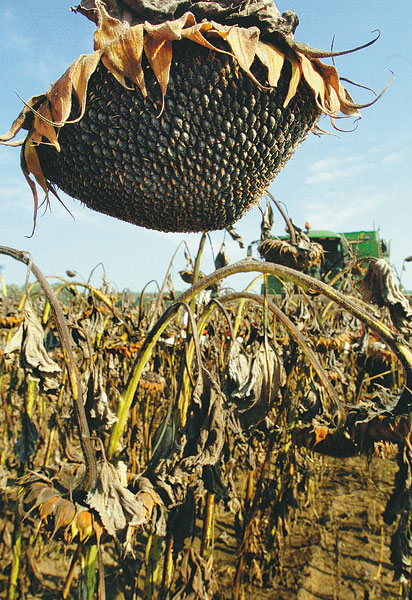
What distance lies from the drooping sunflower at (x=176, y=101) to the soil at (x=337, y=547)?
8.71 ft

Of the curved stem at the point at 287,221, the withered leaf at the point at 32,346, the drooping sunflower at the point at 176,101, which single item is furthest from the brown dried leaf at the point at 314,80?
the curved stem at the point at 287,221

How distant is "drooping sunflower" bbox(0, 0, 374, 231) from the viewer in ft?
1.95

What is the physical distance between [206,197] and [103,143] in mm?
173

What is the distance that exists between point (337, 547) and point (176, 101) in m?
4.01

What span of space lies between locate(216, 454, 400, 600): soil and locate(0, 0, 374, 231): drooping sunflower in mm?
2655

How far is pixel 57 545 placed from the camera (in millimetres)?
3705

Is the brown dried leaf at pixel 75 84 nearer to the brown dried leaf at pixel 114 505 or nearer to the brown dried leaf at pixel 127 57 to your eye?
the brown dried leaf at pixel 127 57

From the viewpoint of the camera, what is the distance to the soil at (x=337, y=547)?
3.27 m

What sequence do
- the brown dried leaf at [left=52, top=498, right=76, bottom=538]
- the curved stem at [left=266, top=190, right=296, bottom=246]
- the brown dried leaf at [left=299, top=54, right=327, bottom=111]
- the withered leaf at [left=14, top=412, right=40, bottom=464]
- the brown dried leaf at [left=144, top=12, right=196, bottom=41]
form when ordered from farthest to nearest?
the curved stem at [left=266, top=190, right=296, bottom=246] → the withered leaf at [left=14, top=412, right=40, bottom=464] → the brown dried leaf at [left=52, top=498, right=76, bottom=538] → the brown dried leaf at [left=299, top=54, right=327, bottom=111] → the brown dried leaf at [left=144, top=12, right=196, bottom=41]

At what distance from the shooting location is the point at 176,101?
1.98 ft

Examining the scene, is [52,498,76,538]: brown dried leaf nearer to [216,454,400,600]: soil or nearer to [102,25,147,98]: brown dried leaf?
[102,25,147,98]: brown dried leaf

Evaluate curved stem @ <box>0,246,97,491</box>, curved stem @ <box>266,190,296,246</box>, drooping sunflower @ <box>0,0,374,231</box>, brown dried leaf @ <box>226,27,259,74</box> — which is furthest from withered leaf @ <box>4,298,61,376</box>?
curved stem @ <box>266,190,296,246</box>

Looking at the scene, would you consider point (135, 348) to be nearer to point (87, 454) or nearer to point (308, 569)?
point (87, 454)

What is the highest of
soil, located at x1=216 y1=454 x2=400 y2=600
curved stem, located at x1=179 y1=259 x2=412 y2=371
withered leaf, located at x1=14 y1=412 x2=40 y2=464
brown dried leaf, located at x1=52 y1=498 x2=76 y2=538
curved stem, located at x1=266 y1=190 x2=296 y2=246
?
curved stem, located at x1=266 y1=190 x2=296 y2=246
